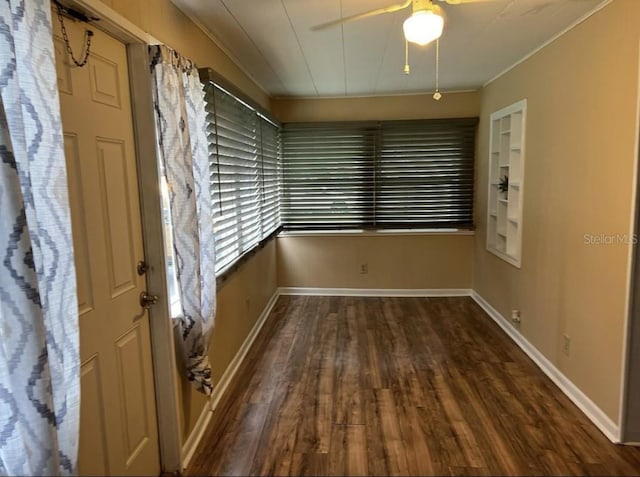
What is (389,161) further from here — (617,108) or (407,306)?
(617,108)

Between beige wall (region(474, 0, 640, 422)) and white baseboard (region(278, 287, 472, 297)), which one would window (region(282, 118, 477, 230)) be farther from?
beige wall (region(474, 0, 640, 422))

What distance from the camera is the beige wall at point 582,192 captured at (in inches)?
83.9

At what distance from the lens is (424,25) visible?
1780 millimetres

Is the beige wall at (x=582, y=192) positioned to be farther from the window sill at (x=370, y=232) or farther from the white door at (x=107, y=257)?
the white door at (x=107, y=257)

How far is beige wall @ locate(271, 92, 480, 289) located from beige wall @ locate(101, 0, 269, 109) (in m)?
1.85

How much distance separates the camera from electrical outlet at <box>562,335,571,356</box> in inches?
105

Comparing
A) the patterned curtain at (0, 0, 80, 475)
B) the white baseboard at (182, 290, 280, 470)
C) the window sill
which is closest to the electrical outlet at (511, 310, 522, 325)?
the window sill

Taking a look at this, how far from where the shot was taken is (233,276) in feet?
9.96

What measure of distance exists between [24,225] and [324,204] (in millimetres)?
3999

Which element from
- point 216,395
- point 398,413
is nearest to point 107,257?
point 216,395

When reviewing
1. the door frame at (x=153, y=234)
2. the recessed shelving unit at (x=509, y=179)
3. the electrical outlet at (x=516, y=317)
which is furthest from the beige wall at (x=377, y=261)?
the door frame at (x=153, y=234)

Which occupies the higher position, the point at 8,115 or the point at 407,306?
the point at 8,115

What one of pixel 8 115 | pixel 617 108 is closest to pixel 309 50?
pixel 617 108

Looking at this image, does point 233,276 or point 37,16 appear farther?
point 233,276
